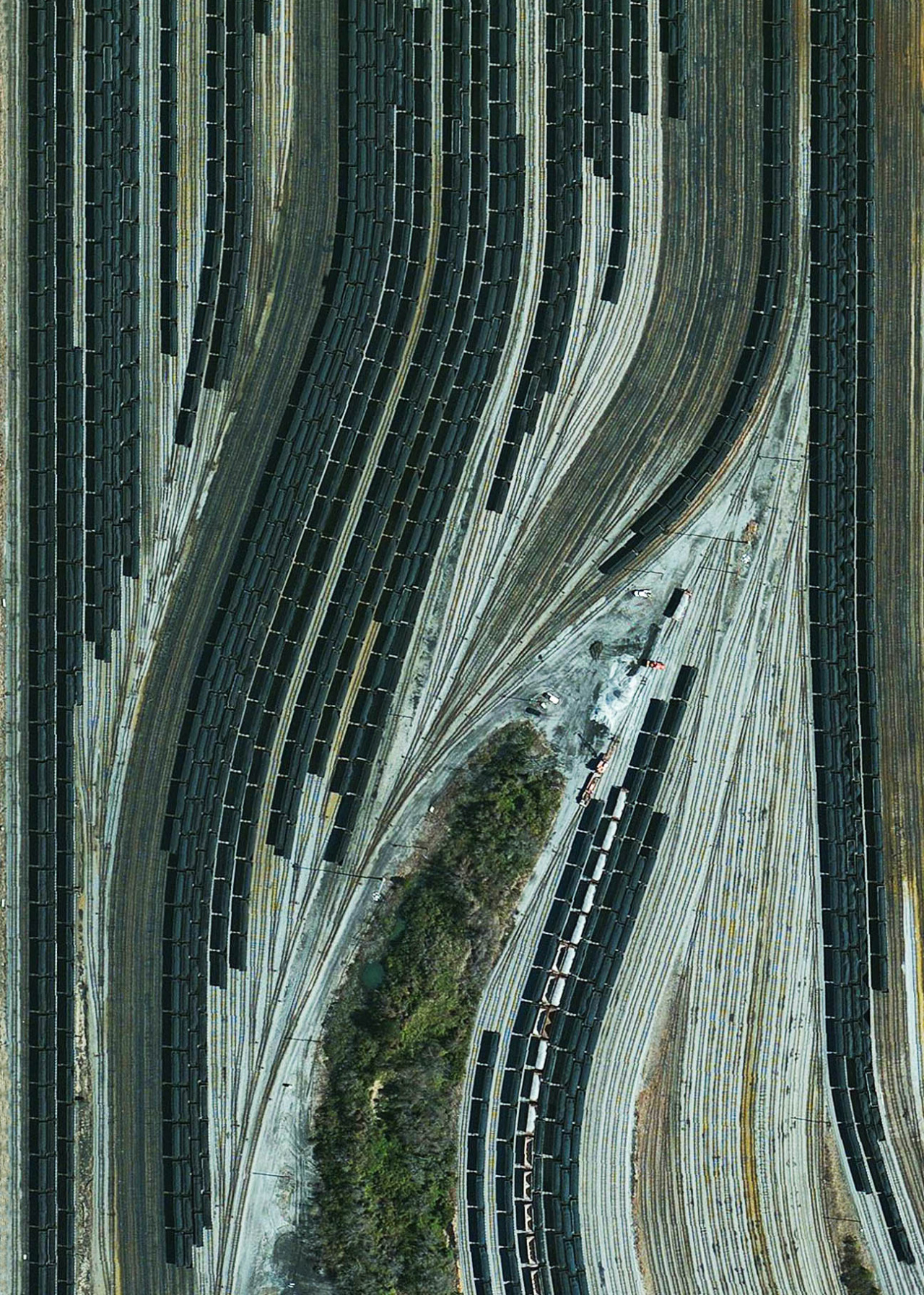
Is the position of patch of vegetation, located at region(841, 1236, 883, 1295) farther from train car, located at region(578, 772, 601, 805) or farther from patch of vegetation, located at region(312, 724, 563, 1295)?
train car, located at region(578, 772, 601, 805)

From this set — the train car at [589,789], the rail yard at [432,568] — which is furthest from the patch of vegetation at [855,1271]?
the train car at [589,789]

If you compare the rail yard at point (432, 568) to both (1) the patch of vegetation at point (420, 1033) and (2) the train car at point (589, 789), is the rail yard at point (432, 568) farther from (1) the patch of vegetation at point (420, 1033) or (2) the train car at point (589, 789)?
(1) the patch of vegetation at point (420, 1033)

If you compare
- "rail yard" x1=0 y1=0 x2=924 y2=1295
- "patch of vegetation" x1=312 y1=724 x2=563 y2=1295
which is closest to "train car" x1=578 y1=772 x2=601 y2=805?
"rail yard" x1=0 y1=0 x2=924 y2=1295

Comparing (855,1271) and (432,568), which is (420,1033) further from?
(855,1271)

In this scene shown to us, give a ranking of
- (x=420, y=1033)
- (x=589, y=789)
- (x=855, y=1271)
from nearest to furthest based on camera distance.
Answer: (x=420, y=1033)
(x=589, y=789)
(x=855, y=1271)

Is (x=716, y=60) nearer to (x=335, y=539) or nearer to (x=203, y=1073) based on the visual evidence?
(x=335, y=539)

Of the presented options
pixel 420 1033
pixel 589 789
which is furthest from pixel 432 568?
pixel 420 1033

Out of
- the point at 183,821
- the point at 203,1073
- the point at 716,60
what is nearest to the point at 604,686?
the point at 183,821
